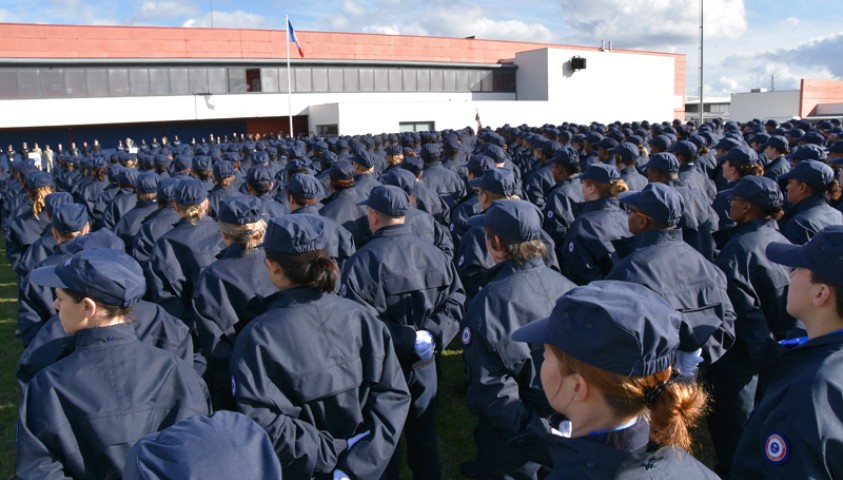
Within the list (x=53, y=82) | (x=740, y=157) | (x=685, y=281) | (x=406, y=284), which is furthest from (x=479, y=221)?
(x=53, y=82)

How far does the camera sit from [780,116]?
52.2 meters

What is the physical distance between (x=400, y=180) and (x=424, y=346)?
13.0 feet

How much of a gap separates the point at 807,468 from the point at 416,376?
242 centimetres

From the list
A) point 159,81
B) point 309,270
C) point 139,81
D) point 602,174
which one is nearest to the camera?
point 309,270

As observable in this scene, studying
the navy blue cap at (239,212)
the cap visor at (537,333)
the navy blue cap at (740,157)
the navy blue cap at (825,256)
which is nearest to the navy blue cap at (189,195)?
the navy blue cap at (239,212)

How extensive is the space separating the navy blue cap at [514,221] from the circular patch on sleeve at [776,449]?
1.56 metres

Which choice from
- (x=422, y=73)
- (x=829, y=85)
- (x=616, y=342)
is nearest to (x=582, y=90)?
(x=422, y=73)

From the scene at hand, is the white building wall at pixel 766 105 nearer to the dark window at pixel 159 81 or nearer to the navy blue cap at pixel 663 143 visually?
the dark window at pixel 159 81

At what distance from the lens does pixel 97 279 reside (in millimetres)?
A: 2693

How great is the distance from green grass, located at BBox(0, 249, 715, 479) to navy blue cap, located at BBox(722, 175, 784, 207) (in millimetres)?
1753

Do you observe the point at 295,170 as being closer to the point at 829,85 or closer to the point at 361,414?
the point at 361,414

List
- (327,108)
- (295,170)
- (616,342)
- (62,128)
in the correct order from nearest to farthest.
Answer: (616,342) < (295,170) < (62,128) < (327,108)

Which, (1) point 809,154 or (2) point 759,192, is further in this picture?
(1) point 809,154

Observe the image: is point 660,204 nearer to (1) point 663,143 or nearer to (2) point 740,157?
(2) point 740,157
